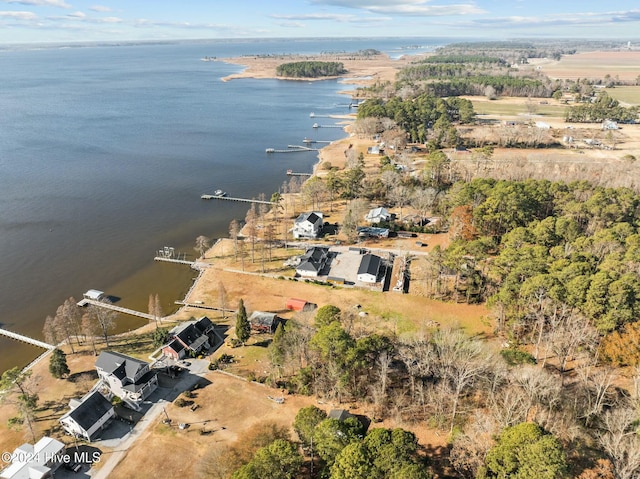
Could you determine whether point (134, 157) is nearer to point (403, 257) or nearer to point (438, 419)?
point (403, 257)

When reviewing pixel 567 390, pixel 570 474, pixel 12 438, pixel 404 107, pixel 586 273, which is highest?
pixel 404 107

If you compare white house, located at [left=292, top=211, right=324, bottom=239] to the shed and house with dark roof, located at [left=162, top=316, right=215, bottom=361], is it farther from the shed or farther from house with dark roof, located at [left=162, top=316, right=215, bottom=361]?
house with dark roof, located at [left=162, top=316, right=215, bottom=361]

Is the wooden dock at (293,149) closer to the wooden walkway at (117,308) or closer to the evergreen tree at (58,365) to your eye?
the wooden walkway at (117,308)

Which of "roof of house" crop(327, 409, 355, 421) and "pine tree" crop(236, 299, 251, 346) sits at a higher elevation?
"pine tree" crop(236, 299, 251, 346)

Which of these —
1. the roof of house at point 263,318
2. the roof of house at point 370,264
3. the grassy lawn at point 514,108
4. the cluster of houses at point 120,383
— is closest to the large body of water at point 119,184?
the cluster of houses at point 120,383

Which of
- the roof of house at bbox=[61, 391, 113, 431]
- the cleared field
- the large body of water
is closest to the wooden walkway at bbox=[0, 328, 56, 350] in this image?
the large body of water

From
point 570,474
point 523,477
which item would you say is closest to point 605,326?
point 570,474

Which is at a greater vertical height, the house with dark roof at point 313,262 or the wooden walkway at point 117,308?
the house with dark roof at point 313,262
